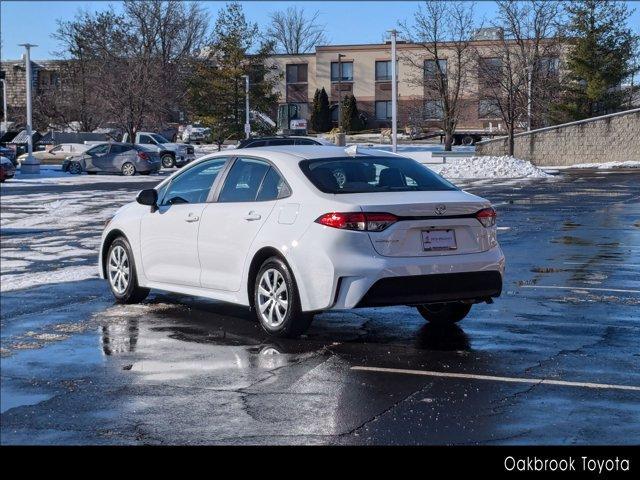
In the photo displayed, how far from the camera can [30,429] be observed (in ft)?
18.5

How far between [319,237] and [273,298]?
29.4 inches

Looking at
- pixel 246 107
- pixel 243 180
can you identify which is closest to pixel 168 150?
pixel 246 107

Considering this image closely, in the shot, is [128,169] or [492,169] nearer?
[492,169]

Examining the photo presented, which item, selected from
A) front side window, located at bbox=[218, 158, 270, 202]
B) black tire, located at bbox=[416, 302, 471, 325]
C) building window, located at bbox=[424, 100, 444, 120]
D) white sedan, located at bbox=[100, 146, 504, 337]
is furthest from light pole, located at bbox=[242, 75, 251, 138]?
black tire, located at bbox=[416, 302, 471, 325]

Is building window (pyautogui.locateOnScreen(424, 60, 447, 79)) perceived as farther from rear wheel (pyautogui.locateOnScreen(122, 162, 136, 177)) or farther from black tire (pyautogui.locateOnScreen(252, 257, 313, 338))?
black tire (pyautogui.locateOnScreen(252, 257, 313, 338))

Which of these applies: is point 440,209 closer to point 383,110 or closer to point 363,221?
point 363,221

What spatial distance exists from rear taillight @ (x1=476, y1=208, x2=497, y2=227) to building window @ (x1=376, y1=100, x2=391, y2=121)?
73271 millimetres

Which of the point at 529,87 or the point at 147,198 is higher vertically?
the point at 529,87

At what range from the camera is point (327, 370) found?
7219 millimetres

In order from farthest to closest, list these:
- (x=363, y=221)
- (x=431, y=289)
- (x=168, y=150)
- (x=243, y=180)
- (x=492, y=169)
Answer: (x=168, y=150), (x=492, y=169), (x=243, y=180), (x=431, y=289), (x=363, y=221)

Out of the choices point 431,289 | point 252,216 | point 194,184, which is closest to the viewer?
point 431,289

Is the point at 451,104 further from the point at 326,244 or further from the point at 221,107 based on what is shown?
the point at 326,244
